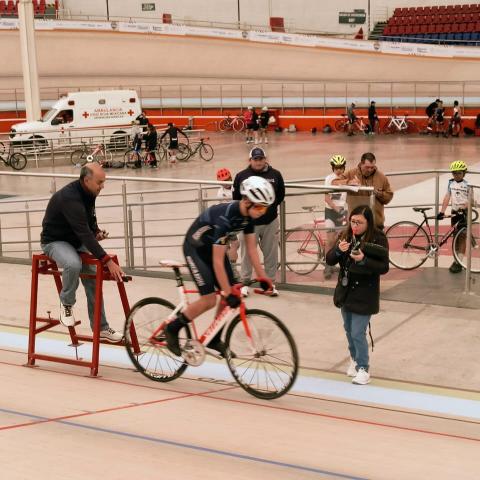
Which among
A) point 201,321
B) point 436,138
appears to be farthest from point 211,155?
point 201,321

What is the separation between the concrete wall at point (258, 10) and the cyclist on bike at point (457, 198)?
36.1 m

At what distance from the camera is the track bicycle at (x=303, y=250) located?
412 inches

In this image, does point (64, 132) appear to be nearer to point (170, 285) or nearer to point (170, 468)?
point (170, 285)

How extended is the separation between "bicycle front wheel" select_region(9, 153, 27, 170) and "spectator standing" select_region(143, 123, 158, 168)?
389 centimetres

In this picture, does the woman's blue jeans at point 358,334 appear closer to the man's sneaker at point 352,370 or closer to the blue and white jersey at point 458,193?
the man's sneaker at point 352,370

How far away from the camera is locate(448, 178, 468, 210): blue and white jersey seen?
1108 centimetres

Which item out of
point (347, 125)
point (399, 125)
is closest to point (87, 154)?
point (347, 125)

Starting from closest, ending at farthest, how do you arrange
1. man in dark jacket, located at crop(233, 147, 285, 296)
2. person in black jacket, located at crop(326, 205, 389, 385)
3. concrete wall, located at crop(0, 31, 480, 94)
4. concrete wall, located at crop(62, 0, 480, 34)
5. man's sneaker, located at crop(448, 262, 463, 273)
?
person in black jacket, located at crop(326, 205, 389, 385), man in dark jacket, located at crop(233, 147, 285, 296), man's sneaker, located at crop(448, 262, 463, 273), concrete wall, located at crop(0, 31, 480, 94), concrete wall, located at crop(62, 0, 480, 34)

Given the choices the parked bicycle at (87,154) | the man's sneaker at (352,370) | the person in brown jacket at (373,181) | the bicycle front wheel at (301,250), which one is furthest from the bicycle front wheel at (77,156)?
the man's sneaker at (352,370)

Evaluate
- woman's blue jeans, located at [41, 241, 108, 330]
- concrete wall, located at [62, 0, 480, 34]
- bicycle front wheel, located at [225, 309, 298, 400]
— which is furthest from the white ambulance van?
bicycle front wheel, located at [225, 309, 298, 400]

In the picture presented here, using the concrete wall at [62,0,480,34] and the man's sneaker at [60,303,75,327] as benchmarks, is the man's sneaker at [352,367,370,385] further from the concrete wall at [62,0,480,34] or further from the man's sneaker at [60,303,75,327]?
the concrete wall at [62,0,480,34]

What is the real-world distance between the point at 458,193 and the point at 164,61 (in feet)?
115

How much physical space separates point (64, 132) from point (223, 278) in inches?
1037

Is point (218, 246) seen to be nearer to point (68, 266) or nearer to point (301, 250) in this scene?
point (68, 266)
